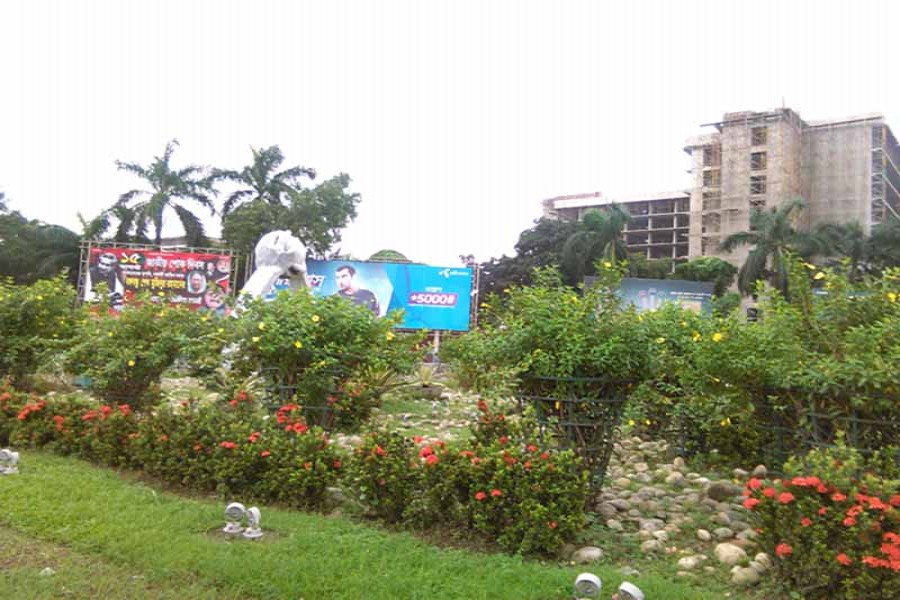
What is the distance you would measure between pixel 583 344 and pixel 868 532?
1656 mm

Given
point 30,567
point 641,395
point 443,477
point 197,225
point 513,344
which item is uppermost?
point 197,225

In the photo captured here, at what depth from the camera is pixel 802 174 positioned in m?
47.8

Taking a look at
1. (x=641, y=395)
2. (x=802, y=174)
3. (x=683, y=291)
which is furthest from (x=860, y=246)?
(x=641, y=395)

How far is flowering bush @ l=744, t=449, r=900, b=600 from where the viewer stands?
283cm

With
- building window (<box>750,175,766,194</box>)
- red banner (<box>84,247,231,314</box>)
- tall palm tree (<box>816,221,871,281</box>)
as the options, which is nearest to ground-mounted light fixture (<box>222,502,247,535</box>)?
red banner (<box>84,247,231,314</box>)

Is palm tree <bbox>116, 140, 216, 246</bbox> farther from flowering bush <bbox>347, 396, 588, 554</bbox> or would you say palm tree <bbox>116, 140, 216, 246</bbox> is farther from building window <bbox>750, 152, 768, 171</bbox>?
building window <bbox>750, 152, 768, 171</bbox>

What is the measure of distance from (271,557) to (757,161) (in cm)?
4949

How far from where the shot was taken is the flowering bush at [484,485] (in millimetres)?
3570

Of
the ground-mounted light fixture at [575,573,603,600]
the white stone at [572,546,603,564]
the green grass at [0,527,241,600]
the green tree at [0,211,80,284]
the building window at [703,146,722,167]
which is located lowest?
the green grass at [0,527,241,600]

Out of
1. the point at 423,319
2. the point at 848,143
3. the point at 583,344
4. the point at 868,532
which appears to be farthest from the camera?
the point at 848,143

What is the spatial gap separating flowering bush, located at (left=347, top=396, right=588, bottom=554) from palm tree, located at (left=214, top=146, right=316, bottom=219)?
26963mm

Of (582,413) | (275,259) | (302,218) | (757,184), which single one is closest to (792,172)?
(757,184)

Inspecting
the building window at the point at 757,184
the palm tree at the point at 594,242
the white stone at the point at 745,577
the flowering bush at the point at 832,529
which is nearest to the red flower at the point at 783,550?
the flowering bush at the point at 832,529

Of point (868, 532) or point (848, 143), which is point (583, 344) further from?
point (848, 143)
